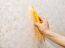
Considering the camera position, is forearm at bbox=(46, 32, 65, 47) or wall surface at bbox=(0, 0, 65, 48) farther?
forearm at bbox=(46, 32, 65, 47)

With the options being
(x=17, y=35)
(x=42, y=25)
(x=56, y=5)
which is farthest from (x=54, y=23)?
(x=17, y=35)

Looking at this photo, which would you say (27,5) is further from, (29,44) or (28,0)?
(29,44)

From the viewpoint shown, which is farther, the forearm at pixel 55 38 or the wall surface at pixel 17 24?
the forearm at pixel 55 38

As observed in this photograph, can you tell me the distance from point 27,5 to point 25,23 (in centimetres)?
8

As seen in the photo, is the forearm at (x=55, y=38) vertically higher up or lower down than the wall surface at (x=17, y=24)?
lower down

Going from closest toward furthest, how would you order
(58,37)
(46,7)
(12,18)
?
(12,18), (58,37), (46,7)

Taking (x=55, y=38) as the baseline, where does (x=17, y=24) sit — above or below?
above

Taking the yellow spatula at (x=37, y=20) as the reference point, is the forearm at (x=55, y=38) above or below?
below

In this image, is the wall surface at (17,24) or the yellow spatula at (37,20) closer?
the wall surface at (17,24)

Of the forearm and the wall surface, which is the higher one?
the wall surface

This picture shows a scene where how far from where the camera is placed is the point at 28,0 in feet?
2.28

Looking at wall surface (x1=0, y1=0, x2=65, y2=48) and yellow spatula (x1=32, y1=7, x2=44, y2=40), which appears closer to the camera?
wall surface (x1=0, y1=0, x2=65, y2=48)

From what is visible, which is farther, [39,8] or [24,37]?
[39,8]

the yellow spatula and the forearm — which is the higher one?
the yellow spatula
